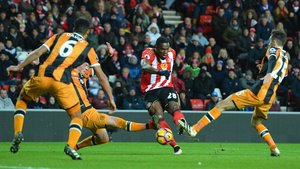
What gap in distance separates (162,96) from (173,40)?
1015 centimetres

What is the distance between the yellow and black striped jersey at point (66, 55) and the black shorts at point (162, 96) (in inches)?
101

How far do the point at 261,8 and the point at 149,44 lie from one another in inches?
186

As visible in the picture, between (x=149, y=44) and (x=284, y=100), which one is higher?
(x=149, y=44)

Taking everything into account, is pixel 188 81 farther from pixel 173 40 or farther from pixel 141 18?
pixel 141 18

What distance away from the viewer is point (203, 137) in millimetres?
22000

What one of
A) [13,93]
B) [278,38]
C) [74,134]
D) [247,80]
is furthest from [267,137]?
[247,80]

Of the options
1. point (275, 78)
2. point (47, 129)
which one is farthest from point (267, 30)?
point (275, 78)

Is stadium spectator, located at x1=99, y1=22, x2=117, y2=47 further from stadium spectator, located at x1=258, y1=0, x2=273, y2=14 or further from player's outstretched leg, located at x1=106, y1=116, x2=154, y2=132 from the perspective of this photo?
player's outstretched leg, located at x1=106, y1=116, x2=154, y2=132

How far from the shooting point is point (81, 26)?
13594 mm

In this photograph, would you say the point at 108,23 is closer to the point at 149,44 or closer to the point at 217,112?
A: the point at 149,44

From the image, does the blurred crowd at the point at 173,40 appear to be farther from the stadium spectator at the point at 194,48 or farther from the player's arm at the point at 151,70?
the player's arm at the point at 151,70

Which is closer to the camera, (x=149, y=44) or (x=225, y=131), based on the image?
(x=225, y=131)

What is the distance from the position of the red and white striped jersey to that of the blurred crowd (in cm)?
655

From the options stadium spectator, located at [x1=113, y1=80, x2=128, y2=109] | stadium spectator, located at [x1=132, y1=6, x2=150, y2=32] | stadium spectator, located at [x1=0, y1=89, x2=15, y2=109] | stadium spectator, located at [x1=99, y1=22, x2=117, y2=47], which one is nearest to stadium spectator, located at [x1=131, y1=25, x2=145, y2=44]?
stadium spectator, located at [x1=132, y1=6, x2=150, y2=32]
